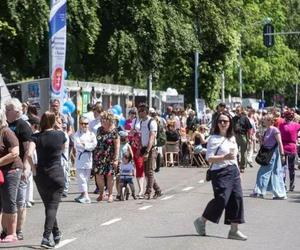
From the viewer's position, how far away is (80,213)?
45.2 ft

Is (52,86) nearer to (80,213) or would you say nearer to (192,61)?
(80,213)

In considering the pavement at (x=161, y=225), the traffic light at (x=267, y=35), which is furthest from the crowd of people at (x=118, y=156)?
the traffic light at (x=267, y=35)

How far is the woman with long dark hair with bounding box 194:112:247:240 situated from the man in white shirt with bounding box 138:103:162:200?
4896 mm

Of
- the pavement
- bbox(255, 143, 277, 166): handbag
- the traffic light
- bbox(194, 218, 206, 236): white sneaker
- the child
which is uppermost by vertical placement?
the traffic light

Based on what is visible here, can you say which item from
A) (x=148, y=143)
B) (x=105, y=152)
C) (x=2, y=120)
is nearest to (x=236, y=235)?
(x=2, y=120)

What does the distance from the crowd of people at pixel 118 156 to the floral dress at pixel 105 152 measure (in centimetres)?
2

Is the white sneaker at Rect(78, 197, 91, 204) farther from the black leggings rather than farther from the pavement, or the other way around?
the black leggings

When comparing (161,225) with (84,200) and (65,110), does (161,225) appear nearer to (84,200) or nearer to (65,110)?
(84,200)

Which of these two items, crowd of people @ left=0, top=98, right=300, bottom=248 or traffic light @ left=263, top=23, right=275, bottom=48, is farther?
traffic light @ left=263, top=23, right=275, bottom=48

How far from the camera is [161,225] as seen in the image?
12.3 metres

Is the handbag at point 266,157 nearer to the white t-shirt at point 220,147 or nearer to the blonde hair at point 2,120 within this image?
the white t-shirt at point 220,147

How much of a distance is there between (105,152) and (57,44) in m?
3.77

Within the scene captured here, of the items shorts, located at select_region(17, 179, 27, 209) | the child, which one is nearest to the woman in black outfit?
shorts, located at select_region(17, 179, 27, 209)

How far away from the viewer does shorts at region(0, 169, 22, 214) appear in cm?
1011
